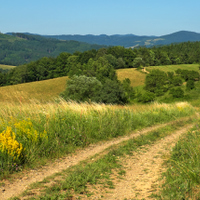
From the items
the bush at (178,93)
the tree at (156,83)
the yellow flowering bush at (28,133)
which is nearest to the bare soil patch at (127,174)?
the yellow flowering bush at (28,133)

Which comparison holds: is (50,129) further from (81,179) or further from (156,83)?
(156,83)

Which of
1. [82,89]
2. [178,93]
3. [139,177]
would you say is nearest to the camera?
[139,177]

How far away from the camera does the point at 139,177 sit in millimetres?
5340

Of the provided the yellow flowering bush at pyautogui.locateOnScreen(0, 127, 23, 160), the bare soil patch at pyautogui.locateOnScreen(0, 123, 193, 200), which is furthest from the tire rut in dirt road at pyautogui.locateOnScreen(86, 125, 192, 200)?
the yellow flowering bush at pyautogui.locateOnScreen(0, 127, 23, 160)

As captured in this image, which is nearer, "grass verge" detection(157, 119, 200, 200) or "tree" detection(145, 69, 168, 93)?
"grass verge" detection(157, 119, 200, 200)

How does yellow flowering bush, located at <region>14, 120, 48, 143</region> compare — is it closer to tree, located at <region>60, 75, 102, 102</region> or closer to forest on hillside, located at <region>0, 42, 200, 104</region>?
forest on hillside, located at <region>0, 42, 200, 104</region>

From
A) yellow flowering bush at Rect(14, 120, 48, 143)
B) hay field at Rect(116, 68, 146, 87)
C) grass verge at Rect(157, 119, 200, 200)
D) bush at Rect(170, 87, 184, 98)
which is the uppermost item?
yellow flowering bush at Rect(14, 120, 48, 143)

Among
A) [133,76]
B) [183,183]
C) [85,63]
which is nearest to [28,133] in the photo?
[183,183]

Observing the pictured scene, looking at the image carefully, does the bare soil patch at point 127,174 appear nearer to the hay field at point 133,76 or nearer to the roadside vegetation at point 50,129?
the roadside vegetation at point 50,129

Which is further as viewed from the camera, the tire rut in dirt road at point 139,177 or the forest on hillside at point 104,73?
the forest on hillside at point 104,73

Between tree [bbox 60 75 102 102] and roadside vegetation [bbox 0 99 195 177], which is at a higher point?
roadside vegetation [bbox 0 99 195 177]

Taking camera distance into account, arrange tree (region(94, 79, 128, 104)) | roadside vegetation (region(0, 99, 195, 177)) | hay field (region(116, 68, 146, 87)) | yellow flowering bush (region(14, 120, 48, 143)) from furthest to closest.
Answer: hay field (region(116, 68, 146, 87))
tree (region(94, 79, 128, 104))
yellow flowering bush (region(14, 120, 48, 143))
roadside vegetation (region(0, 99, 195, 177))

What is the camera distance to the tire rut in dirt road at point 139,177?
4426mm

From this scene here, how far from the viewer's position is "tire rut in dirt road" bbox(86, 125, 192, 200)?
4.43 metres
